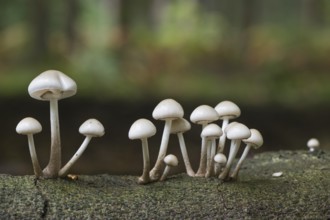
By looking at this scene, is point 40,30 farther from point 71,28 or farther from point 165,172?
point 165,172

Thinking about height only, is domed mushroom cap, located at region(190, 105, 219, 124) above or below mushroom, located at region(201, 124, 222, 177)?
above

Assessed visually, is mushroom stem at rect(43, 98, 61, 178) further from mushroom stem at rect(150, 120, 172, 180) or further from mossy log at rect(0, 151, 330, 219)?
mushroom stem at rect(150, 120, 172, 180)

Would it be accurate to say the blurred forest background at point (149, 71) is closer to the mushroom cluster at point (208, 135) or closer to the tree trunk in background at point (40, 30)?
the tree trunk in background at point (40, 30)

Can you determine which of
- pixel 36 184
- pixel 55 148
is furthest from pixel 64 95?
pixel 36 184

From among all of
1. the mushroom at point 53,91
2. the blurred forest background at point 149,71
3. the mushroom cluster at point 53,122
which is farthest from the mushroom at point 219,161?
the blurred forest background at point 149,71

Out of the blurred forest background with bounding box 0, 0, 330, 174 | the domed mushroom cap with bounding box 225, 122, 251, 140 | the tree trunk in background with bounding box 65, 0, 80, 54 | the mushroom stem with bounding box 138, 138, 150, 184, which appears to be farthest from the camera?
the tree trunk in background with bounding box 65, 0, 80, 54

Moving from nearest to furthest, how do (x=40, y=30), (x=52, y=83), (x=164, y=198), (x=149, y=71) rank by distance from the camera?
(x=52, y=83), (x=164, y=198), (x=40, y=30), (x=149, y=71)

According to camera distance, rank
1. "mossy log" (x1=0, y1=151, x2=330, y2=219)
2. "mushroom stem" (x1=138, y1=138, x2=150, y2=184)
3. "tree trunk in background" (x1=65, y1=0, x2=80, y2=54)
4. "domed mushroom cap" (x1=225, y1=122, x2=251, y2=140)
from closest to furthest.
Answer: "mossy log" (x1=0, y1=151, x2=330, y2=219) < "domed mushroom cap" (x1=225, y1=122, x2=251, y2=140) < "mushroom stem" (x1=138, y1=138, x2=150, y2=184) < "tree trunk in background" (x1=65, y1=0, x2=80, y2=54)

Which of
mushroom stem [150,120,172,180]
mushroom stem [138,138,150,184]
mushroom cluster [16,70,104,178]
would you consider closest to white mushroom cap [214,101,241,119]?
mushroom stem [150,120,172,180]

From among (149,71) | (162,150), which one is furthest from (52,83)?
(149,71)
